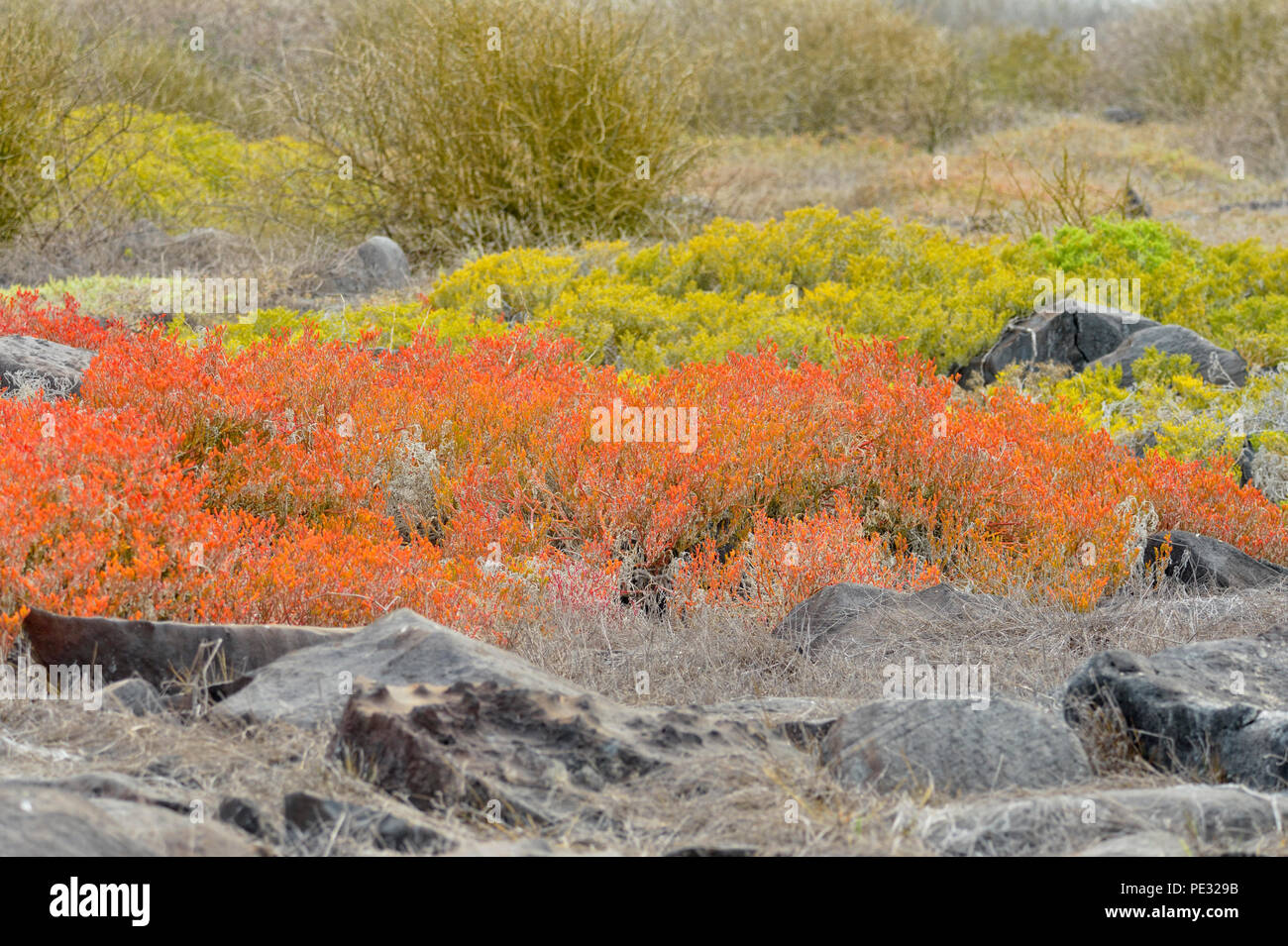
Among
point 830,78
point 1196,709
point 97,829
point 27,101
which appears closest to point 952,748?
point 1196,709

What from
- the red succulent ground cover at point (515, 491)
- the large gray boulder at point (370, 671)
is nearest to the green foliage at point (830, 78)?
the red succulent ground cover at point (515, 491)

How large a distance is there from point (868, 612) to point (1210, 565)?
148 cm

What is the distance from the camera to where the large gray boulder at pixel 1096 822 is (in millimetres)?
2508

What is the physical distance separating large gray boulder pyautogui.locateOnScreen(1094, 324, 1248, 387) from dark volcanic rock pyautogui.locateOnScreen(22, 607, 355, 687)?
5.09 meters

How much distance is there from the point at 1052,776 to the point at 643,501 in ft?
7.04

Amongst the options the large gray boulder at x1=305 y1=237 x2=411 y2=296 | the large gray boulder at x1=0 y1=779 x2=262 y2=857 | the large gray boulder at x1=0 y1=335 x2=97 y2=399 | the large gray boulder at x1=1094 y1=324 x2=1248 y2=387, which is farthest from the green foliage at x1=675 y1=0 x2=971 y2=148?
the large gray boulder at x1=0 y1=779 x2=262 y2=857

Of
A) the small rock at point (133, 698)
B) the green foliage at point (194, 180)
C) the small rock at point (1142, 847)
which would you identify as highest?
the green foliage at point (194, 180)

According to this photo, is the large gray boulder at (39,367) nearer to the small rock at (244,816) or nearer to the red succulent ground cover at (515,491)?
the red succulent ground cover at (515,491)

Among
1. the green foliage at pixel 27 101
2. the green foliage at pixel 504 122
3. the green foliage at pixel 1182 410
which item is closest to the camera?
the green foliage at pixel 1182 410

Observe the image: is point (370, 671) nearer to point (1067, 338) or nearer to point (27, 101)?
point (1067, 338)

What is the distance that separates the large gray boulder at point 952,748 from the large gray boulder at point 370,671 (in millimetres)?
738

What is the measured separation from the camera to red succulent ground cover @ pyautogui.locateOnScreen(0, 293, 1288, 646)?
3.65 meters

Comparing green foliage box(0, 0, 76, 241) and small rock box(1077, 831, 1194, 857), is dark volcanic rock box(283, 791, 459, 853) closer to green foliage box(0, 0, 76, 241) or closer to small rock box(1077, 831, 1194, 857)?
small rock box(1077, 831, 1194, 857)
